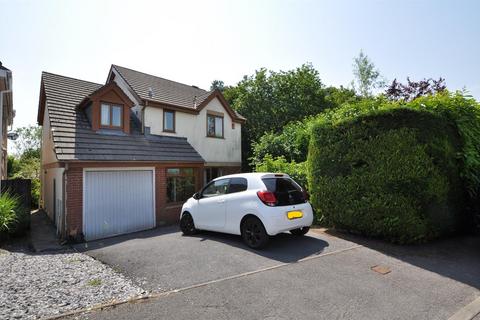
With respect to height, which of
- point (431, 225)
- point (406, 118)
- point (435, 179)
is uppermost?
point (406, 118)

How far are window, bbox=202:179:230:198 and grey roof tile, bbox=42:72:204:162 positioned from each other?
3661 mm

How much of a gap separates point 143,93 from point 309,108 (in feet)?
46.9

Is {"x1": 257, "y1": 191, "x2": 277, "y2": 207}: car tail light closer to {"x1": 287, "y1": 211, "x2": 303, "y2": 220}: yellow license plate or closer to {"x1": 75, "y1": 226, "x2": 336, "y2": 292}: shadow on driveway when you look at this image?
{"x1": 287, "y1": 211, "x2": 303, "y2": 220}: yellow license plate

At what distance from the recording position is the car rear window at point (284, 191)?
6.77m

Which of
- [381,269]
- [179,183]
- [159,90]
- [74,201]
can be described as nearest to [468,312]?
[381,269]

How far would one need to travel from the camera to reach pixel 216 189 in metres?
8.06

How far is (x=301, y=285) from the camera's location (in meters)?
4.80

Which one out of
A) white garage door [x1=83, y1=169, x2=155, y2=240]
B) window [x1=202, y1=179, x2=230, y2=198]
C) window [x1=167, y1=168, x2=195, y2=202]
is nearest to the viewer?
window [x1=202, y1=179, x2=230, y2=198]

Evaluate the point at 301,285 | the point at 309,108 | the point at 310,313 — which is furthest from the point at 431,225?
the point at 309,108

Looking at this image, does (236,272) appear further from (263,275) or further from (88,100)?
(88,100)

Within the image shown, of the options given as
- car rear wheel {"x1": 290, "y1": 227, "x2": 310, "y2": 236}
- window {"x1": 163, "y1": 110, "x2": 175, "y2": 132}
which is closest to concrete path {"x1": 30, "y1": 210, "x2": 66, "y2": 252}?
window {"x1": 163, "y1": 110, "x2": 175, "y2": 132}

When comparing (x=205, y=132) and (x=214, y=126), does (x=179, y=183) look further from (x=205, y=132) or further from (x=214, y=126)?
(x=214, y=126)

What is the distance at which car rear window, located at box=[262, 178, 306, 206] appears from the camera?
22.2 feet

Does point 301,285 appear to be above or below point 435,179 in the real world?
below
